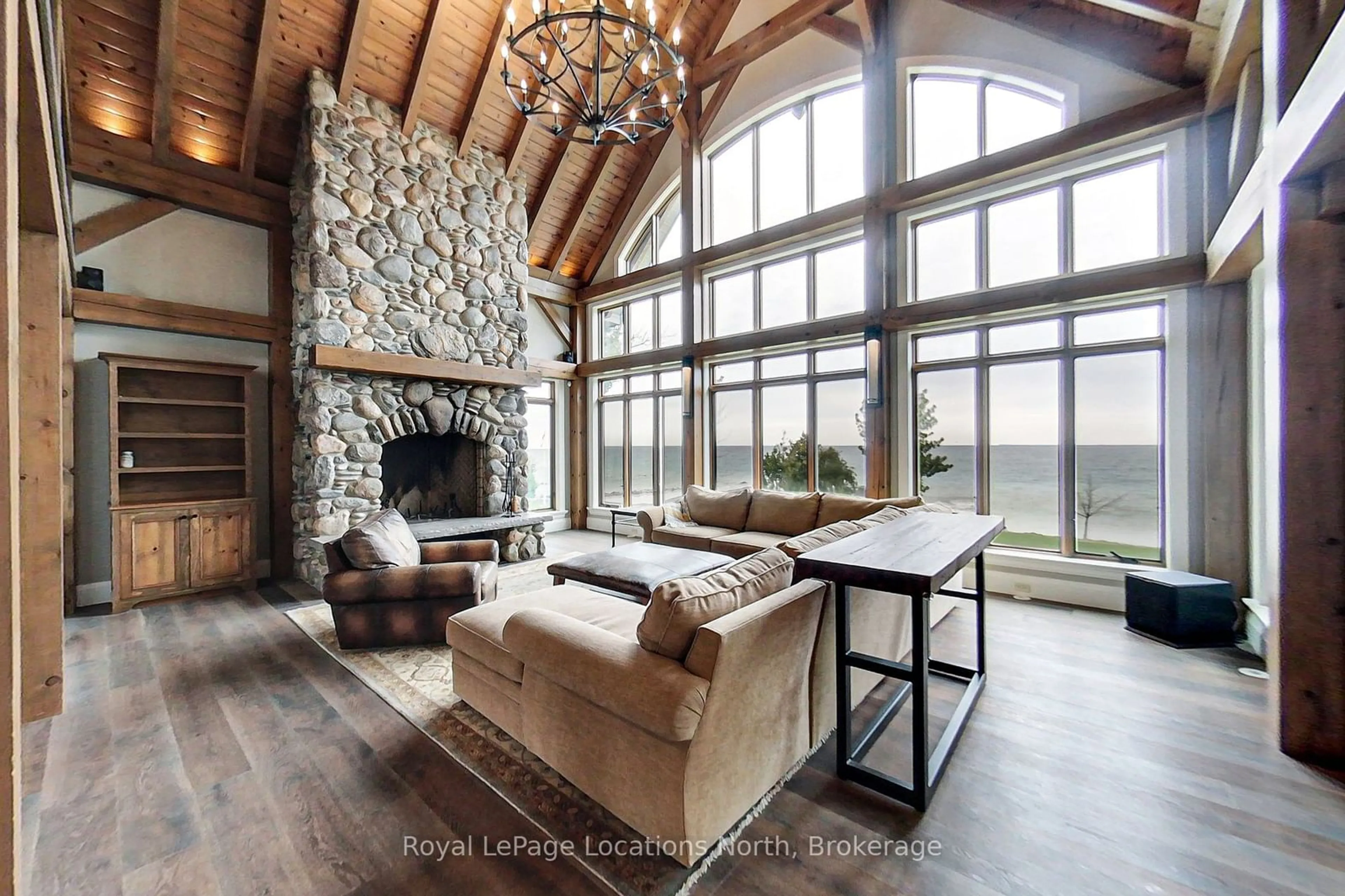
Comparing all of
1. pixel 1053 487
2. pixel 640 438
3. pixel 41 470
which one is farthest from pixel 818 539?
pixel 640 438

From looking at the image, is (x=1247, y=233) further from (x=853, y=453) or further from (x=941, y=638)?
(x=853, y=453)

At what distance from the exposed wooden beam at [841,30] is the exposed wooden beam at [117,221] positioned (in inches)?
278

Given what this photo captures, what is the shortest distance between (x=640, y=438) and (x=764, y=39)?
218 inches

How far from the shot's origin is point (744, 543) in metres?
5.08

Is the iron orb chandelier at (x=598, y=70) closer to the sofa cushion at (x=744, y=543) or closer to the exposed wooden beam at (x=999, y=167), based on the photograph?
the exposed wooden beam at (x=999, y=167)

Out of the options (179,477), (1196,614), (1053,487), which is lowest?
(1196,614)

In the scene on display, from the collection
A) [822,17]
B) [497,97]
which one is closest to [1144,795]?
[822,17]

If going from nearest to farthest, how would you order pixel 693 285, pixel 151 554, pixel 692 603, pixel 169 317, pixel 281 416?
pixel 692 603 < pixel 151 554 < pixel 169 317 < pixel 281 416 < pixel 693 285

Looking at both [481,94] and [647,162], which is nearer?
[481,94]

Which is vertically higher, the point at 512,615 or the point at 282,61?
the point at 282,61

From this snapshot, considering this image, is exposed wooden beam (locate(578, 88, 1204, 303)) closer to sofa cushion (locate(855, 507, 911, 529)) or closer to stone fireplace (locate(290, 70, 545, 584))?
stone fireplace (locate(290, 70, 545, 584))

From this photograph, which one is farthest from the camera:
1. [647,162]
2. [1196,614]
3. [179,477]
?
[647,162]

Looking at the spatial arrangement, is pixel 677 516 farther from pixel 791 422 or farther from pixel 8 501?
pixel 8 501

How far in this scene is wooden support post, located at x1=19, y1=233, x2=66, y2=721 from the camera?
2.61m
